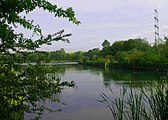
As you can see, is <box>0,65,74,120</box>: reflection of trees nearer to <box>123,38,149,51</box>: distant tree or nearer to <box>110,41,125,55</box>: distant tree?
<box>123,38,149,51</box>: distant tree

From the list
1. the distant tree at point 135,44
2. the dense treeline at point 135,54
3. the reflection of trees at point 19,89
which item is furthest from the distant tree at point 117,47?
the reflection of trees at point 19,89

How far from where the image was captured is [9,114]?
2.92 m

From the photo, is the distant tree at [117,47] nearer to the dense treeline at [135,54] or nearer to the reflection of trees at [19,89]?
the dense treeline at [135,54]

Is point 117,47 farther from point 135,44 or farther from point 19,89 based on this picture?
point 19,89

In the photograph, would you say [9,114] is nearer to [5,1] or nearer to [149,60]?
[5,1]

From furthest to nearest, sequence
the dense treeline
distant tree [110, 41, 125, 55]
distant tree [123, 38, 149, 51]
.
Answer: distant tree [110, 41, 125, 55] → distant tree [123, 38, 149, 51] → the dense treeline

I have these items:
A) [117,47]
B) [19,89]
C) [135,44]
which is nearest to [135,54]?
[135,44]

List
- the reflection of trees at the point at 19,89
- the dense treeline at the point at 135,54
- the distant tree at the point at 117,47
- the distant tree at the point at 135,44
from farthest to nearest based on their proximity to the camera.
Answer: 1. the distant tree at the point at 117,47
2. the distant tree at the point at 135,44
3. the dense treeline at the point at 135,54
4. the reflection of trees at the point at 19,89

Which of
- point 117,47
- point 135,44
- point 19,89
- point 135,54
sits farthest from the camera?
point 117,47

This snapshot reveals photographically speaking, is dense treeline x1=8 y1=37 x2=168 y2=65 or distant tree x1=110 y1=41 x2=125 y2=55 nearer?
dense treeline x1=8 y1=37 x2=168 y2=65

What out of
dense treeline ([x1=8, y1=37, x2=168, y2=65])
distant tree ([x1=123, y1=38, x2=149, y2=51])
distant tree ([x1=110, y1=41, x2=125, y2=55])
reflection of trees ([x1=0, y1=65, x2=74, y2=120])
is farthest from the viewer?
distant tree ([x1=110, y1=41, x2=125, y2=55])

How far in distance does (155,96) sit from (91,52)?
108 meters

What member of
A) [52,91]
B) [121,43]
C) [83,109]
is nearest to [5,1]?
[52,91]

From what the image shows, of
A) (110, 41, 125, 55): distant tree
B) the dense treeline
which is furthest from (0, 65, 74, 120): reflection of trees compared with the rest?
(110, 41, 125, 55): distant tree
